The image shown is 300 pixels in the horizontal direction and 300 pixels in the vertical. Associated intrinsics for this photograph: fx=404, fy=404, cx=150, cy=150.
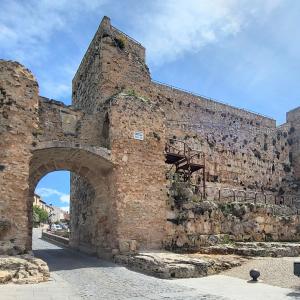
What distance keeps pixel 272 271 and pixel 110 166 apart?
254 inches

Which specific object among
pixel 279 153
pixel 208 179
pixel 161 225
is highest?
pixel 279 153

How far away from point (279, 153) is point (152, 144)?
13.7m

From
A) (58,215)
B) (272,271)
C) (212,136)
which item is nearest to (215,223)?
(272,271)

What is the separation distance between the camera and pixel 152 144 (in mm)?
15148

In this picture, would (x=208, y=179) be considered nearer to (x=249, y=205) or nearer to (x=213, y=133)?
(x=213, y=133)

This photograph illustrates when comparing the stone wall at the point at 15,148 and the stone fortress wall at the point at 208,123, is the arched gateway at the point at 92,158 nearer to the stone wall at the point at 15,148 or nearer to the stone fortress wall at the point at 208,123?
the stone wall at the point at 15,148

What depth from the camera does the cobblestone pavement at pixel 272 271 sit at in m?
9.85

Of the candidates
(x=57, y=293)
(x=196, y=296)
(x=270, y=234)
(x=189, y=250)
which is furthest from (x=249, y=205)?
(x=57, y=293)

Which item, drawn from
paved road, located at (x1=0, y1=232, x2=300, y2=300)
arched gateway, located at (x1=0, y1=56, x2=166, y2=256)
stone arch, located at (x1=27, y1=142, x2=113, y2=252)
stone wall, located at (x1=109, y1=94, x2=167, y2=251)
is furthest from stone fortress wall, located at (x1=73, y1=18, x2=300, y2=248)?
paved road, located at (x1=0, y1=232, x2=300, y2=300)

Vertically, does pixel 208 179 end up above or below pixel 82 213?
above

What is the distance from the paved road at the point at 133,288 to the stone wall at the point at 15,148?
68.2 inches

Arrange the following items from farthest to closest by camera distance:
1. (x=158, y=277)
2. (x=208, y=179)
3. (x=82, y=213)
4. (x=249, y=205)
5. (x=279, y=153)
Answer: (x=279, y=153) < (x=208, y=179) < (x=82, y=213) < (x=249, y=205) < (x=158, y=277)

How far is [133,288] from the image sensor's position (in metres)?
9.09

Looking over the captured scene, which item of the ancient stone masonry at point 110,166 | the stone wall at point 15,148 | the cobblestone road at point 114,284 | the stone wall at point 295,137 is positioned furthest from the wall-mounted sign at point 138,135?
the stone wall at point 295,137
